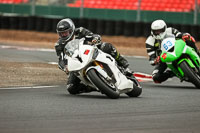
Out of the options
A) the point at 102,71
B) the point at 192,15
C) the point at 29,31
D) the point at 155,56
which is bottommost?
the point at 29,31

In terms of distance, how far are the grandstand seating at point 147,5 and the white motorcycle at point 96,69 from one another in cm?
1619

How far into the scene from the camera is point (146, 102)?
29.0 ft

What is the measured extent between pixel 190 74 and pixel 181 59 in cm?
38

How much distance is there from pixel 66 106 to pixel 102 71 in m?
0.84

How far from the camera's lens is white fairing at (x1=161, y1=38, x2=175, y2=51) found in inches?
440

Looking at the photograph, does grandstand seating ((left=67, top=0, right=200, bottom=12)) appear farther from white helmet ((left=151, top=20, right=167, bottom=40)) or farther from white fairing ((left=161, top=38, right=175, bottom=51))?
white fairing ((left=161, top=38, right=175, bottom=51))

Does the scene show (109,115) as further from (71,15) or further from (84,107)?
(71,15)

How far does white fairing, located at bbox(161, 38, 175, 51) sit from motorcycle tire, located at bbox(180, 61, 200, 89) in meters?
0.39

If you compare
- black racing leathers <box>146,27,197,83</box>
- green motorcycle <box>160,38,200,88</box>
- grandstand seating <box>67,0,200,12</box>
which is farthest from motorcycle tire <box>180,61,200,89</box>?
grandstand seating <box>67,0,200,12</box>

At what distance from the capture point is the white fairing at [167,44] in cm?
1117

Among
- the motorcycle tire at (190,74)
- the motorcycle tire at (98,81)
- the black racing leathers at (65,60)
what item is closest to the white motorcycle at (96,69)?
the motorcycle tire at (98,81)

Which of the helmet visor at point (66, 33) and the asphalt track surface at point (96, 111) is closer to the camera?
the asphalt track surface at point (96, 111)

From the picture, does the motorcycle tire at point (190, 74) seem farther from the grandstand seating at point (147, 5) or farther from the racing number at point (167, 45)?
the grandstand seating at point (147, 5)

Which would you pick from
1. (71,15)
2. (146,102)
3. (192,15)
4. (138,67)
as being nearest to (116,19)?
(71,15)
